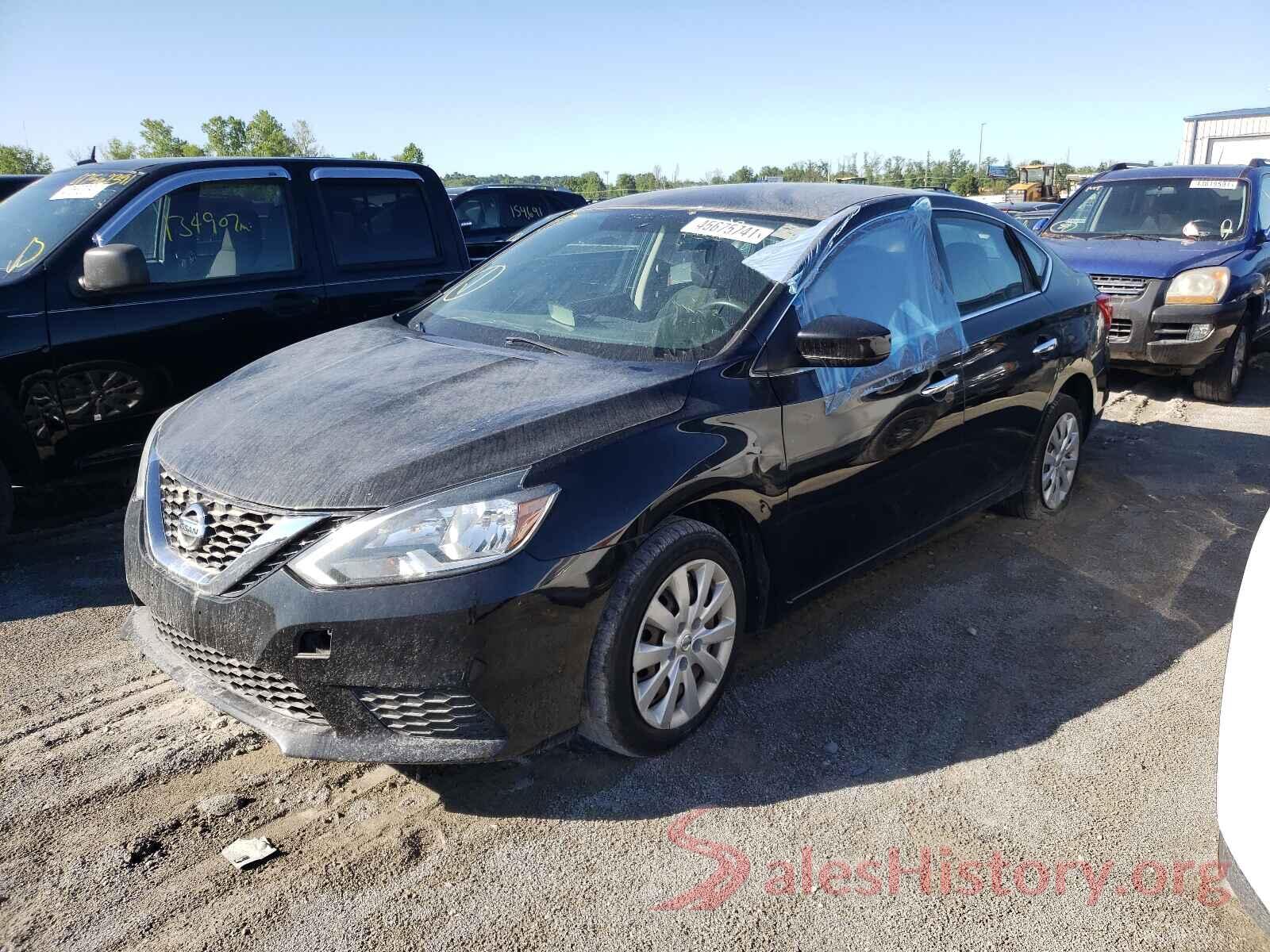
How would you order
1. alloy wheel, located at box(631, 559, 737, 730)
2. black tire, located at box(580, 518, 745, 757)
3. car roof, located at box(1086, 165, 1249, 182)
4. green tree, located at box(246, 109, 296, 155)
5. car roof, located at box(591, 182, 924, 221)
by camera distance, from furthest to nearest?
green tree, located at box(246, 109, 296, 155) < car roof, located at box(1086, 165, 1249, 182) < car roof, located at box(591, 182, 924, 221) < alloy wheel, located at box(631, 559, 737, 730) < black tire, located at box(580, 518, 745, 757)

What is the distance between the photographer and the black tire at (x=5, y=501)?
14.7 ft

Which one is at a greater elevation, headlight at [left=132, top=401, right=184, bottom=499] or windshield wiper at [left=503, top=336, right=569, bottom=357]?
windshield wiper at [left=503, top=336, right=569, bottom=357]

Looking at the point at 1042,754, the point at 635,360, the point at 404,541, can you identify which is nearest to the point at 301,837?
the point at 404,541

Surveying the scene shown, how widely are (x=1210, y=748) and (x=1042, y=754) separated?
0.57m

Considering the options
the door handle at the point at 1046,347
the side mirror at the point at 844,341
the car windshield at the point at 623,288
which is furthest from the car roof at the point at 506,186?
the side mirror at the point at 844,341

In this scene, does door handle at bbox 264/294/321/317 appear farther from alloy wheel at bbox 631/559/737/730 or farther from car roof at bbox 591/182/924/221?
alloy wheel at bbox 631/559/737/730

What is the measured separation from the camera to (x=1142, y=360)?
816 cm

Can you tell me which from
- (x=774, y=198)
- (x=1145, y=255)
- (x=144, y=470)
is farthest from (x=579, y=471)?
(x=1145, y=255)

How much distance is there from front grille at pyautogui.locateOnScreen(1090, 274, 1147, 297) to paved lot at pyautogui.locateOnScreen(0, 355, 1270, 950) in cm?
453

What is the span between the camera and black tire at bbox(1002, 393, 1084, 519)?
16.5 ft

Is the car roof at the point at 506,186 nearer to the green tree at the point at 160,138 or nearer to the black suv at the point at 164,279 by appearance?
the black suv at the point at 164,279

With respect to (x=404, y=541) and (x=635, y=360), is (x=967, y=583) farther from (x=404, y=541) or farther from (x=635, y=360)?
(x=404, y=541)

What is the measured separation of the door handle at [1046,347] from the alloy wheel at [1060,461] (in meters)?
0.42

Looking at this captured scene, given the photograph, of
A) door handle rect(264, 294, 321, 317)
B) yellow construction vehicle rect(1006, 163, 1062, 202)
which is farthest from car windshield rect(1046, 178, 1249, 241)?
yellow construction vehicle rect(1006, 163, 1062, 202)
